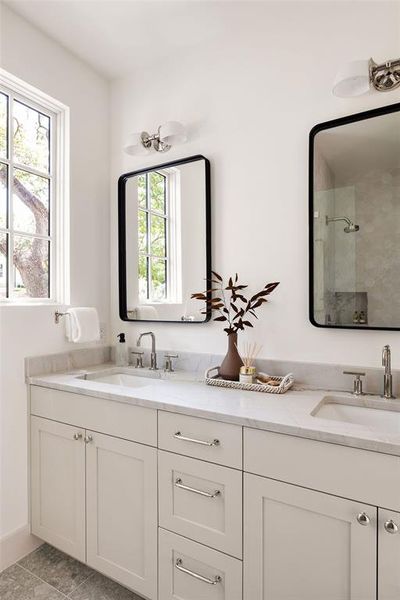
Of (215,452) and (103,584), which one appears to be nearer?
(215,452)

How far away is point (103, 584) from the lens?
165 cm

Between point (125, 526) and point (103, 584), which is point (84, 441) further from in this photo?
point (103, 584)

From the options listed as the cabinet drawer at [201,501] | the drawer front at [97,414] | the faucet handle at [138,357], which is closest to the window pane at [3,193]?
the drawer front at [97,414]

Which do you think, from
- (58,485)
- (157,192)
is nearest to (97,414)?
(58,485)

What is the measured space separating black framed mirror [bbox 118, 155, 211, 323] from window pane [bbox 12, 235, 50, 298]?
45 cm

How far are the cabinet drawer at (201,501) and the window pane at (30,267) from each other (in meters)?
1.17

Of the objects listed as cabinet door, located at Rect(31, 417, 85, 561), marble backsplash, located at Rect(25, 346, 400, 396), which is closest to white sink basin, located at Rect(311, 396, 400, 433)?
marble backsplash, located at Rect(25, 346, 400, 396)

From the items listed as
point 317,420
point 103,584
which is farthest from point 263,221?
point 103,584

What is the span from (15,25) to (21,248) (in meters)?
1.13

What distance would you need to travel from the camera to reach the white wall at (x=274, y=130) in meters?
1.61

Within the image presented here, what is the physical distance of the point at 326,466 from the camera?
3.59 ft

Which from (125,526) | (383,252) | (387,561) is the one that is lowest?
(125,526)

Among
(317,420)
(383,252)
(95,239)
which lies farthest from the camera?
(95,239)

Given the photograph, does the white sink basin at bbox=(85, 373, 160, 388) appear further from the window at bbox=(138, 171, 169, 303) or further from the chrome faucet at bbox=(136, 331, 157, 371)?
the window at bbox=(138, 171, 169, 303)
